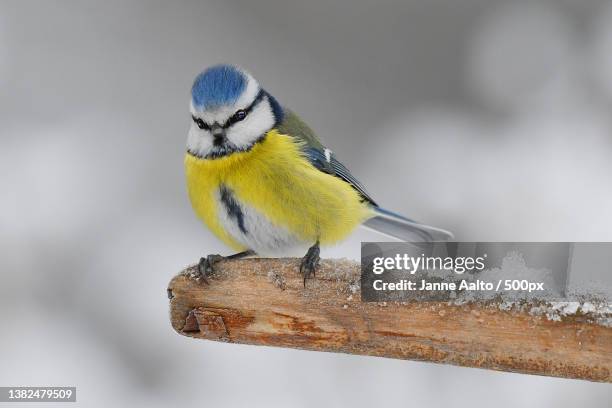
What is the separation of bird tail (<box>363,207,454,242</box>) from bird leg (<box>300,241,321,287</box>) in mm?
455

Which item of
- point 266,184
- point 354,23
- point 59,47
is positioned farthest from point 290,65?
point 266,184

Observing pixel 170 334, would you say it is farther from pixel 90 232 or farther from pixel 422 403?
pixel 422 403

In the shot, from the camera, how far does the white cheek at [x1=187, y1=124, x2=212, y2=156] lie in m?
2.29

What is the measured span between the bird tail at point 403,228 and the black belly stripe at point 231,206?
493mm

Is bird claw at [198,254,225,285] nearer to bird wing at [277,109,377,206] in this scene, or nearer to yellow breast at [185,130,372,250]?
yellow breast at [185,130,372,250]

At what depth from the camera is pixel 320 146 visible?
258cm

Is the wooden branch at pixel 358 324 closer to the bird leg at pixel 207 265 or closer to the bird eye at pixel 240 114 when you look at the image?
the bird leg at pixel 207 265

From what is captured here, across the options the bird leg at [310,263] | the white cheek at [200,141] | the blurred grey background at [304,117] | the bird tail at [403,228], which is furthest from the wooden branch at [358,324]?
the blurred grey background at [304,117]

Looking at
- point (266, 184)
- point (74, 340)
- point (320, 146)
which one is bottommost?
point (74, 340)

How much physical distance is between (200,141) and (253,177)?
192mm

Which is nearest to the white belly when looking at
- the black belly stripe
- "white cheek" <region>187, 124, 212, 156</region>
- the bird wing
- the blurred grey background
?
the black belly stripe

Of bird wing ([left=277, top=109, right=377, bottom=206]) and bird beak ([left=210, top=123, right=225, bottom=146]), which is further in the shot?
bird wing ([left=277, top=109, right=377, bottom=206])

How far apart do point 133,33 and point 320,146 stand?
8.53 feet

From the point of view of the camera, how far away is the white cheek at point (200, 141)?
2289mm
